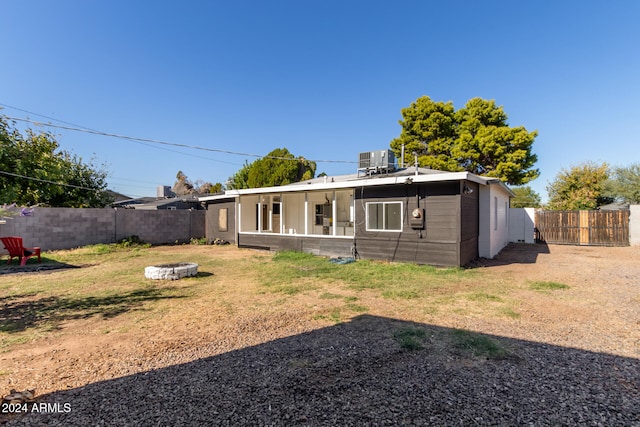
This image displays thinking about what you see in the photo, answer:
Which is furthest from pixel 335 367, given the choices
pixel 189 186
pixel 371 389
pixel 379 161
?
pixel 189 186

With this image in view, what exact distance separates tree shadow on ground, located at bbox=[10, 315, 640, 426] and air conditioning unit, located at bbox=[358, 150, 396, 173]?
7.67 metres

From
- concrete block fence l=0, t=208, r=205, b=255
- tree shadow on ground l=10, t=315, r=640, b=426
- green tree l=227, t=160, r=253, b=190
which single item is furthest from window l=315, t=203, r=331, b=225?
green tree l=227, t=160, r=253, b=190

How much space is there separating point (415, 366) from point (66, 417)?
297 cm

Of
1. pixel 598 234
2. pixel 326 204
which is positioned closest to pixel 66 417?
pixel 326 204

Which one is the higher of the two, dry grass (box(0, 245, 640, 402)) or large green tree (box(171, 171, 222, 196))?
large green tree (box(171, 171, 222, 196))

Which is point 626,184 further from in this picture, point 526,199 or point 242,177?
point 242,177

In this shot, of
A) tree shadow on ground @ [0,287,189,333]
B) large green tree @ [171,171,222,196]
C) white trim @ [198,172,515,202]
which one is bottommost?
tree shadow on ground @ [0,287,189,333]

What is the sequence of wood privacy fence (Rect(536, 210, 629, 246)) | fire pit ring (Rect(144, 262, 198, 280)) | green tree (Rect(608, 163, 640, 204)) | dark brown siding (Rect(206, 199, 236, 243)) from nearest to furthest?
fire pit ring (Rect(144, 262, 198, 280)) → wood privacy fence (Rect(536, 210, 629, 246)) → dark brown siding (Rect(206, 199, 236, 243)) → green tree (Rect(608, 163, 640, 204))

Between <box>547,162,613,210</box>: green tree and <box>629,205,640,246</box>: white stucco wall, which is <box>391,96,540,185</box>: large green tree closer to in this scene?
<box>547,162,613,210</box>: green tree

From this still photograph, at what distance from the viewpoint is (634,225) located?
1374cm

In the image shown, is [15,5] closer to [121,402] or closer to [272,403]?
[121,402]

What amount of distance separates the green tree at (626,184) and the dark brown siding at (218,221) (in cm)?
2654

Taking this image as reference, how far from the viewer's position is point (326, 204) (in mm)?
14859

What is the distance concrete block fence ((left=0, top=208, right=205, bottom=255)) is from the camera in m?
11.4
